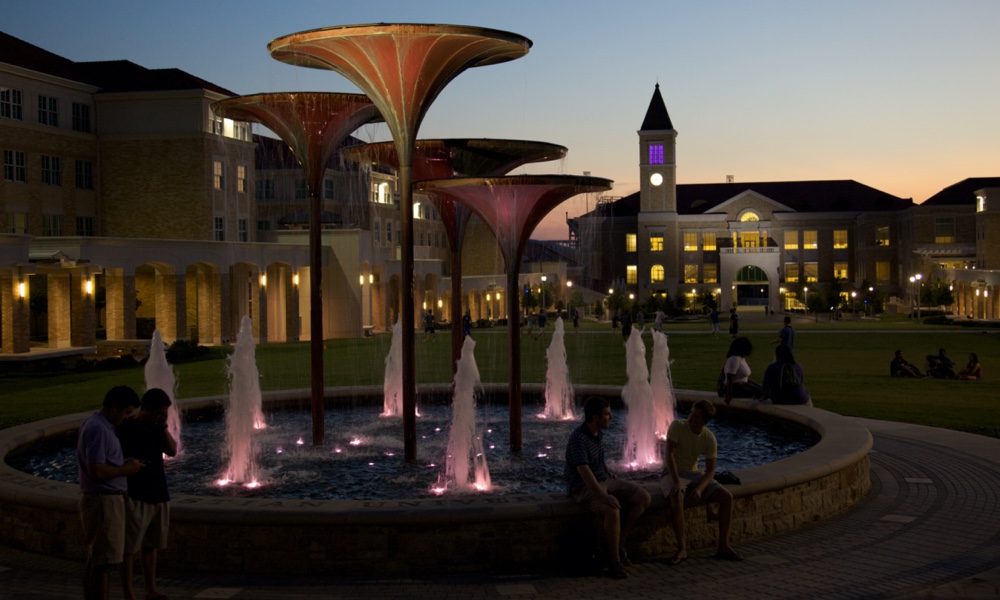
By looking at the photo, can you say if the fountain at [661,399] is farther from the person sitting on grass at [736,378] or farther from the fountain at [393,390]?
the fountain at [393,390]

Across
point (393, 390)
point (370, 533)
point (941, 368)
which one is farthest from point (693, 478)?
point (941, 368)

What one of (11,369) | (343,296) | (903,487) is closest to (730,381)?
(903,487)

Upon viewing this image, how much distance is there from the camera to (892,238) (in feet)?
303

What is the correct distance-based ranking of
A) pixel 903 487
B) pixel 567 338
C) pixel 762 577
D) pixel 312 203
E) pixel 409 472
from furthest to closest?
pixel 567 338
pixel 312 203
pixel 409 472
pixel 903 487
pixel 762 577

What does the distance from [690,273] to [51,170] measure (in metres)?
64.5

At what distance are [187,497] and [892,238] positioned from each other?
3654 inches

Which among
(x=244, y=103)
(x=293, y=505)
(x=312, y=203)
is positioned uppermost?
(x=244, y=103)

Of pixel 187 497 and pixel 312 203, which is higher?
pixel 312 203

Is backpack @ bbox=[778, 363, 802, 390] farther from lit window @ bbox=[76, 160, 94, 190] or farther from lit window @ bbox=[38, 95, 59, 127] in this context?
lit window @ bbox=[76, 160, 94, 190]

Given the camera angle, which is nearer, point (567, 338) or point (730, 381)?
point (730, 381)

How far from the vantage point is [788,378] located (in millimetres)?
15930

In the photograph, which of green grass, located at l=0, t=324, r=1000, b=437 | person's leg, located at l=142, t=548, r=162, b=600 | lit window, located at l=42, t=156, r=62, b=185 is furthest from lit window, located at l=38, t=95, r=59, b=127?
person's leg, located at l=142, t=548, r=162, b=600

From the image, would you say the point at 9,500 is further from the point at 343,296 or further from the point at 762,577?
the point at 343,296

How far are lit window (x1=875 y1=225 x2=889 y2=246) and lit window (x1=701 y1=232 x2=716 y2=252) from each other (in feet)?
50.1
